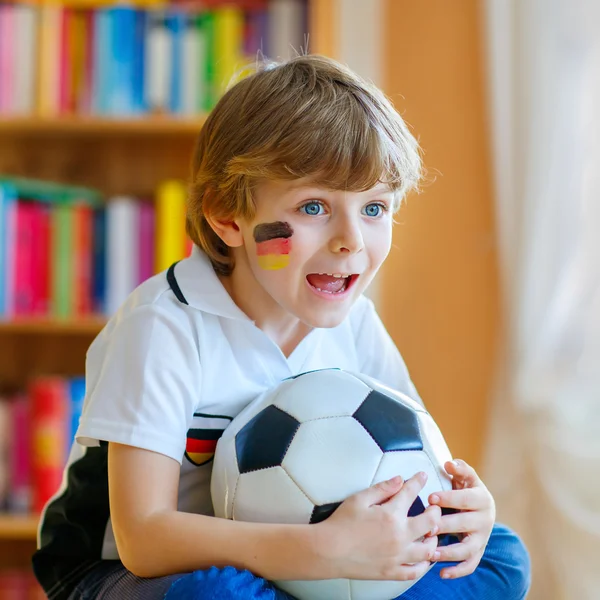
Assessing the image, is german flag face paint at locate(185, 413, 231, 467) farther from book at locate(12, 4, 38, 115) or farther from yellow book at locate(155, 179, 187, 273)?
book at locate(12, 4, 38, 115)

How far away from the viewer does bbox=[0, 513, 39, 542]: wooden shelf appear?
2.05m

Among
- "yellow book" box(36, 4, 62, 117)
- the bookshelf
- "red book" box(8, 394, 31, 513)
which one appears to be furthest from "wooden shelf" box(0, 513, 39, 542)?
"yellow book" box(36, 4, 62, 117)

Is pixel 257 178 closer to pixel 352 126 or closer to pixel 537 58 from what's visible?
pixel 352 126

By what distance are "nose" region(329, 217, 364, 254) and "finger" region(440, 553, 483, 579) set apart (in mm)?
400

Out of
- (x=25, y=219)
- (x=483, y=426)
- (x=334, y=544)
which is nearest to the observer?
(x=334, y=544)

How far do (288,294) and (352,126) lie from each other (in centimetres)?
23

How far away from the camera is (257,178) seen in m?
1.09

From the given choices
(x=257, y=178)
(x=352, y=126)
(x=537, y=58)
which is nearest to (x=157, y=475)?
(x=257, y=178)

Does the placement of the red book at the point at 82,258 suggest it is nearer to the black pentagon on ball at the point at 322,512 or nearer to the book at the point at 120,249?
the book at the point at 120,249

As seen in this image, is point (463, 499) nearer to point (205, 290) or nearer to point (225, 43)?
point (205, 290)

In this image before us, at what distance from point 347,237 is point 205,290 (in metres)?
0.23

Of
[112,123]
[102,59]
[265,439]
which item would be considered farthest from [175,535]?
[102,59]

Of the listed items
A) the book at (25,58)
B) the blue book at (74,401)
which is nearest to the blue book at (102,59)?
the book at (25,58)

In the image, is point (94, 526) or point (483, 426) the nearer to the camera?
point (94, 526)
